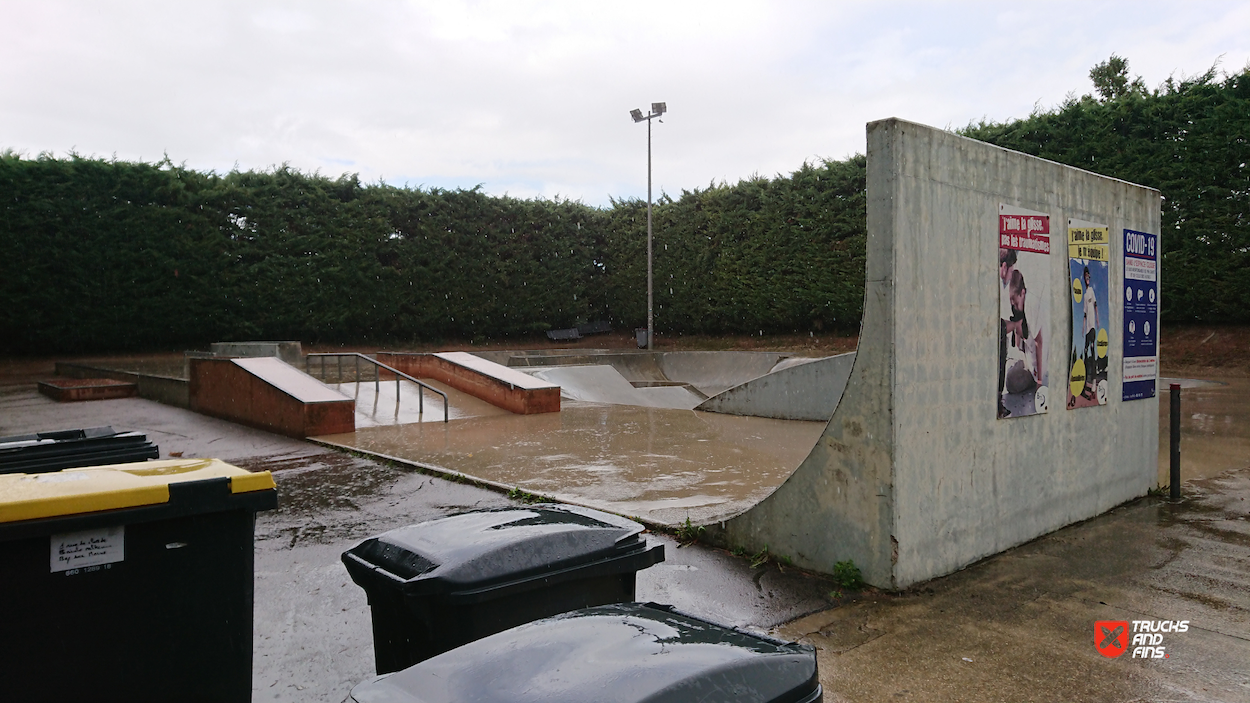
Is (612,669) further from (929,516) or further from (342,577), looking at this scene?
(342,577)

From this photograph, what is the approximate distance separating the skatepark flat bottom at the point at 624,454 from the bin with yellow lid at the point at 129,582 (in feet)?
10.9

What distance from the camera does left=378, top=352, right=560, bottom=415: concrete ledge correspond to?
11.7 m

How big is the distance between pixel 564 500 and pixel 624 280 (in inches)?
809

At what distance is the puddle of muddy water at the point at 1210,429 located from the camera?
6.71 metres

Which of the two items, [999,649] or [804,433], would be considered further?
[804,433]

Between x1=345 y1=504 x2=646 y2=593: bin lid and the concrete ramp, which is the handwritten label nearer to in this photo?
x1=345 y1=504 x2=646 y2=593: bin lid

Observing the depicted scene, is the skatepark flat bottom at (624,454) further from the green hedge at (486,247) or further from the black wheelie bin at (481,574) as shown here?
the green hedge at (486,247)

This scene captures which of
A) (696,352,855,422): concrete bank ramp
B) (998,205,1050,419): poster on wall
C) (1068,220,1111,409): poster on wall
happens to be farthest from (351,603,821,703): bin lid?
(696,352,855,422): concrete bank ramp

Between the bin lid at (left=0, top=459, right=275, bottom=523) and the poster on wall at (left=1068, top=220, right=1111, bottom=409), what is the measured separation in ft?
16.3

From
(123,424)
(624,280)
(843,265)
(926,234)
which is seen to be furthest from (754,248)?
(926,234)

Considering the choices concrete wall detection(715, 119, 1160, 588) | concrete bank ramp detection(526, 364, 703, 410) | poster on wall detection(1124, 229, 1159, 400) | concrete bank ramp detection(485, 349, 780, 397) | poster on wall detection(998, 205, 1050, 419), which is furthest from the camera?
concrete bank ramp detection(485, 349, 780, 397)

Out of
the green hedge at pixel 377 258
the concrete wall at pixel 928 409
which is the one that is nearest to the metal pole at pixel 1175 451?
the concrete wall at pixel 928 409

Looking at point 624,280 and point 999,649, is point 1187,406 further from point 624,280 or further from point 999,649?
point 624,280

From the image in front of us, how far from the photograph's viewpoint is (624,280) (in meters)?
25.8
